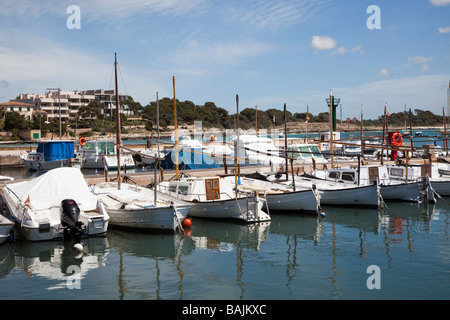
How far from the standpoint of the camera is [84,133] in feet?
359

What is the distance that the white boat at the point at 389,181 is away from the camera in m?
28.5

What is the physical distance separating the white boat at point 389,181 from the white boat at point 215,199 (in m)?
9.00

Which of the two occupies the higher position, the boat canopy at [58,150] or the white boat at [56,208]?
the boat canopy at [58,150]

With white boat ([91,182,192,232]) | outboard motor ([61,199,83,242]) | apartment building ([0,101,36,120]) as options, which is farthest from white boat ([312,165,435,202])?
apartment building ([0,101,36,120])

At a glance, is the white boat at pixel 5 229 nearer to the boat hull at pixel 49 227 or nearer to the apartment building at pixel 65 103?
the boat hull at pixel 49 227

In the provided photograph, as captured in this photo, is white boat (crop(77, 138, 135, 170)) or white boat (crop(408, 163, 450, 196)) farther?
white boat (crop(77, 138, 135, 170))

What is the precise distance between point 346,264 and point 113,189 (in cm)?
1513

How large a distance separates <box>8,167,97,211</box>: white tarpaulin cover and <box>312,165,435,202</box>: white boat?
1734 centimetres

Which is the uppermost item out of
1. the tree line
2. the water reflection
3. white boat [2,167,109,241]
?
the tree line

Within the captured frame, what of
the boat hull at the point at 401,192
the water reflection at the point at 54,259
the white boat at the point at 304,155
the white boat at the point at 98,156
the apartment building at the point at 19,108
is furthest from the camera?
the apartment building at the point at 19,108

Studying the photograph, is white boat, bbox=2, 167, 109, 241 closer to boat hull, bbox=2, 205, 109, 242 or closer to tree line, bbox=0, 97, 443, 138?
boat hull, bbox=2, 205, 109, 242

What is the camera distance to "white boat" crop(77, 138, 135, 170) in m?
56.9

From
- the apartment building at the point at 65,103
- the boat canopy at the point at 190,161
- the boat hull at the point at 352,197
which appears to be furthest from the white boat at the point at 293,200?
the apartment building at the point at 65,103

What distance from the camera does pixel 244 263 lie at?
16438 millimetres
